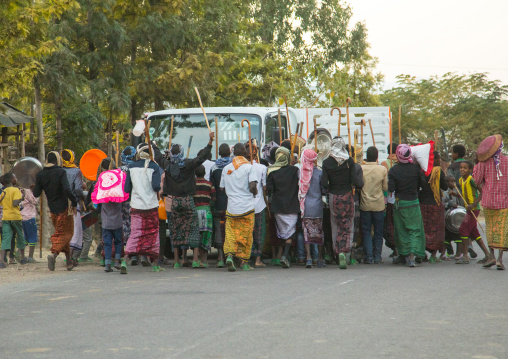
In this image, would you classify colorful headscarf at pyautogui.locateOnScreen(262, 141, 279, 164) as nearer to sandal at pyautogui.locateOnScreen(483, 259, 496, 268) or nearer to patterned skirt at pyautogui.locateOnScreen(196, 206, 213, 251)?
patterned skirt at pyautogui.locateOnScreen(196, 206, 213, 251)

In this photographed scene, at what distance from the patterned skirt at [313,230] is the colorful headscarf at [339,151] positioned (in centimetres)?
96

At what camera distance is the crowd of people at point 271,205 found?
11.0 meters

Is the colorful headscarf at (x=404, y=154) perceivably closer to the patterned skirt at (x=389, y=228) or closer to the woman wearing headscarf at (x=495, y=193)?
the patterned skirt at (x=389, y=228)

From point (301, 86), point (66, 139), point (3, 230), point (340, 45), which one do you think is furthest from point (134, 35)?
point (340, 45)

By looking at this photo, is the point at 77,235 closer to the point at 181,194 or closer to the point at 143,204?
the point at 143,204

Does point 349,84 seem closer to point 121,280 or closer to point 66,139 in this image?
point 66,139

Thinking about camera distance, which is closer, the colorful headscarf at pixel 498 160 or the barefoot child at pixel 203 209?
the colorful headscarf at pixel 498 160

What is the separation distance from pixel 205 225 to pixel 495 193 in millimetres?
4302

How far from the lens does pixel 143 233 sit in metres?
11.0

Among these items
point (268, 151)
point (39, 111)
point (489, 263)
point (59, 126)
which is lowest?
point (489, 263)

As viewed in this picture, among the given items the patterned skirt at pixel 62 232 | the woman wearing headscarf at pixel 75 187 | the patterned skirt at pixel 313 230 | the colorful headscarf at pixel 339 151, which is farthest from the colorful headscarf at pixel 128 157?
the colorful headscarf at pixel 339 151

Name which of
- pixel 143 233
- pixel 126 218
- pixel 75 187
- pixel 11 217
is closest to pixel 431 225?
pixel 143 233

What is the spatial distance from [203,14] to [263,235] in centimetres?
1213

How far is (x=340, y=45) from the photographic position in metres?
38.7
